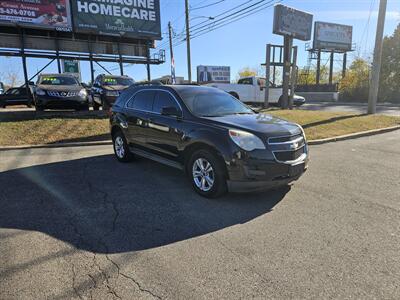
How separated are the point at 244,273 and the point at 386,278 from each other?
4.17 feet

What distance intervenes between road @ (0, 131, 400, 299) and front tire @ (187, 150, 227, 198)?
0.17 metres

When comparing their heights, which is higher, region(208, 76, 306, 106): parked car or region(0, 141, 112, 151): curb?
region(208, 76, 306, 106): parked car

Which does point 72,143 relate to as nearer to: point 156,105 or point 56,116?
point 56,116

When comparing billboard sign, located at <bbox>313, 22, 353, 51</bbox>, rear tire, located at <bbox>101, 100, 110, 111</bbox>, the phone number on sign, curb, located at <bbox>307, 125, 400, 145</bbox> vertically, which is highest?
billboard sign, located at <bbox>313, 22, 353, 51</bbox>

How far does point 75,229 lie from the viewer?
12.7 ft

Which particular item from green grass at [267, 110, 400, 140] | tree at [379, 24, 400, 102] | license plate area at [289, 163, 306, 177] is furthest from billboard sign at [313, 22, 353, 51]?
license plate area at [289, 163, 306, 177]

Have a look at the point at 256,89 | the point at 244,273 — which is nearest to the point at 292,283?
the point at 244,273

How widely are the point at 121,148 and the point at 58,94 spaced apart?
20.9 ft

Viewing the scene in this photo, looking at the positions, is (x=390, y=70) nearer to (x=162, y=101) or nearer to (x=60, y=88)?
(x=60, y=88)

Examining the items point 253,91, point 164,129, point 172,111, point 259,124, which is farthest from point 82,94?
point 253,91

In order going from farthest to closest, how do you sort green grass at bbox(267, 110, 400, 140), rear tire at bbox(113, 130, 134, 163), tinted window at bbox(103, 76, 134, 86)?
tinted window at bbox(103, 76, 134, 86)
green grass at bbox(267, 110, 400, 140)
rear tire at bbox(113, 130, 134, 163)

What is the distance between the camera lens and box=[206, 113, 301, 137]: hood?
467 centimetres

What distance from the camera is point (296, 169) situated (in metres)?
4.75

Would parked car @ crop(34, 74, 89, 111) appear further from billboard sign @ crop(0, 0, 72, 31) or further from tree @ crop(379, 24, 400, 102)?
tree @ crop(379, 24, 400, 102)
